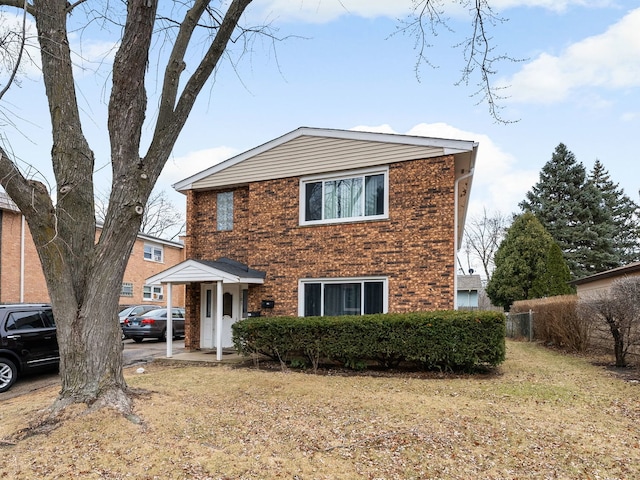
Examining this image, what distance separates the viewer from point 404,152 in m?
10.8

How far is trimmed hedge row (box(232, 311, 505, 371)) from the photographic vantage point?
895 cm

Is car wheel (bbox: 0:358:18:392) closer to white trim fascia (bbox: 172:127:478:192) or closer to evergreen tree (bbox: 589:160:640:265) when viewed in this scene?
white trim fascia (bbox: 172:127:478:192)

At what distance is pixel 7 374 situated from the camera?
890 centimetres

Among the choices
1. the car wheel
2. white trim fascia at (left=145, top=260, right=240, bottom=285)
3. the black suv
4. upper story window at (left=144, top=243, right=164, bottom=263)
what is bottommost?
the car wheel

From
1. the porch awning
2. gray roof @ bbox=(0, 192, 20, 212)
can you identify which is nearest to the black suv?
the porch awning

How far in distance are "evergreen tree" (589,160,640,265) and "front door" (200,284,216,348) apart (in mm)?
29083

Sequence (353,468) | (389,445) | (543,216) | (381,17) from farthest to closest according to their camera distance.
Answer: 1. (543,216)
2. (381,17)
3. (389,445)
4. (353,468)

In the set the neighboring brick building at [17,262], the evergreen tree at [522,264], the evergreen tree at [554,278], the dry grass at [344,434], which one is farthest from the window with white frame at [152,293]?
the evergreen tree at [554,278]

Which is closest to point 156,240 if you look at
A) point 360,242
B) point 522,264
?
point 360,242

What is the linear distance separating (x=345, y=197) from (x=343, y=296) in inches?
100

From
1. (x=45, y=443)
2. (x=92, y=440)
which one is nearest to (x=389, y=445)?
(x=92, y=440)

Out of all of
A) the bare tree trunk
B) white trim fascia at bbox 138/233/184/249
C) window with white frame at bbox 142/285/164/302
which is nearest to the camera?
the bare tree trunk

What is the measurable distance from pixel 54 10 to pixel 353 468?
23.6 ft

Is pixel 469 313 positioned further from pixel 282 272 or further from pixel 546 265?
pixel 546 265
